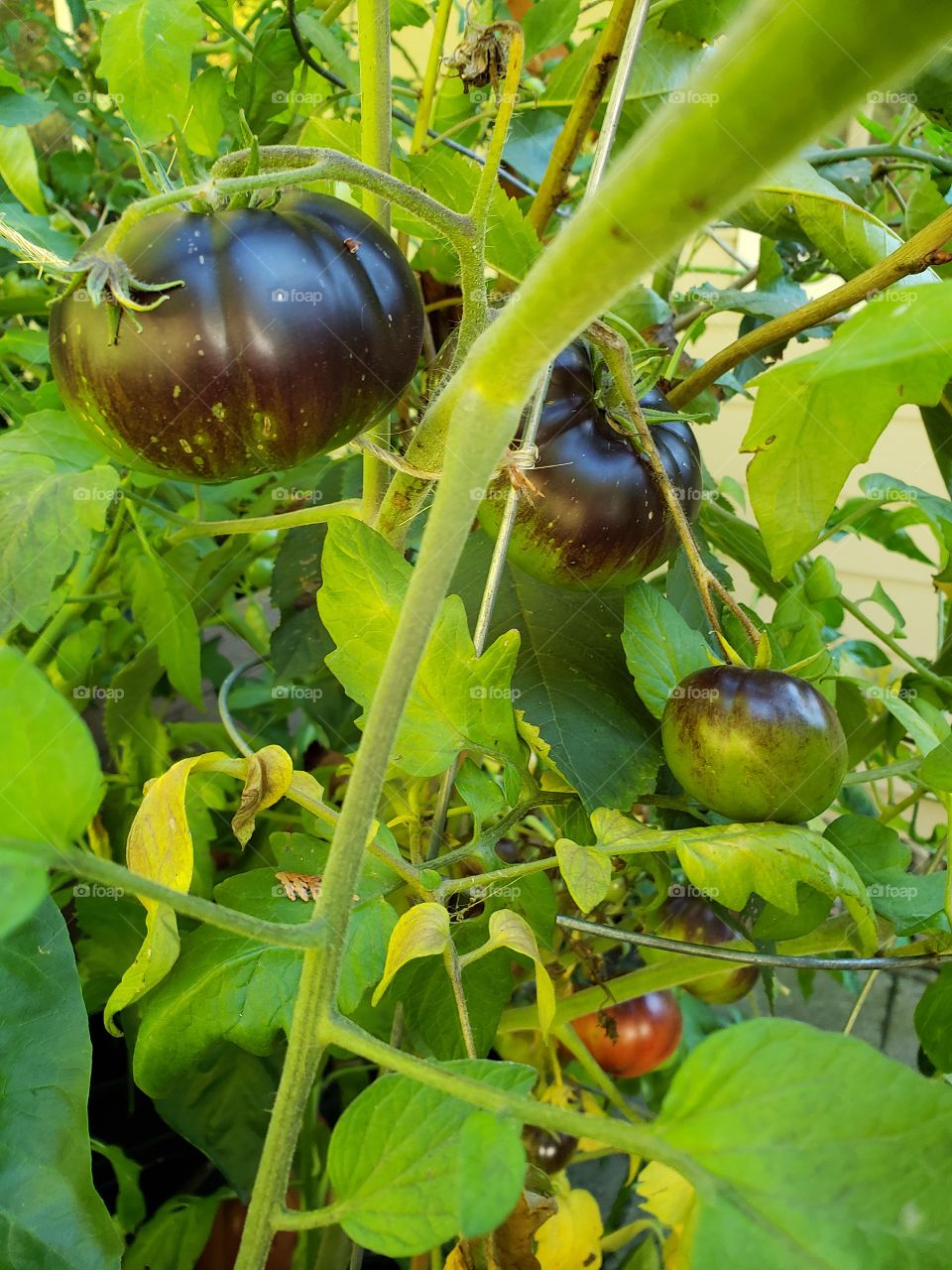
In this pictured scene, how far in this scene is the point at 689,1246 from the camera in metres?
0.15

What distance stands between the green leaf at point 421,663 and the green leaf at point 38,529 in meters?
0.10

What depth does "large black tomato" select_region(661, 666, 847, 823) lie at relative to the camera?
265 mm

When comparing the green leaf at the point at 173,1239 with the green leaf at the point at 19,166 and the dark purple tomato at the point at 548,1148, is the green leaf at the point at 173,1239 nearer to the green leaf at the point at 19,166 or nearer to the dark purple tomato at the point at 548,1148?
the dark purple tomato at the point at 548,1148

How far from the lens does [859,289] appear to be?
0.31 metres

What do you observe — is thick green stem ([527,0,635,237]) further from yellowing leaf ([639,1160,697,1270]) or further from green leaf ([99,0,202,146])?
yellowing leaf ([639,1160,697,1270])

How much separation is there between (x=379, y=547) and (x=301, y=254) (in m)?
0.08

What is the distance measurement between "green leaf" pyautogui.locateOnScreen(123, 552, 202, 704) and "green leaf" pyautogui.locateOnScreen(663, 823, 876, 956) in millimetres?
270

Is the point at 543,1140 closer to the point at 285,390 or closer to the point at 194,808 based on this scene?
the point at 194,808

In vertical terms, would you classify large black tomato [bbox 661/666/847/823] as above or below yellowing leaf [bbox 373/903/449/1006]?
above

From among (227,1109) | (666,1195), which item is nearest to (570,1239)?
(666,1195)

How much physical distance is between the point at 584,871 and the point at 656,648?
96mm

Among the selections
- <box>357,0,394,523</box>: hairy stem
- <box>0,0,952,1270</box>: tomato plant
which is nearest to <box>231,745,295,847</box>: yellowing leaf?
<box>0,0,952,1270</box>: tomato plant

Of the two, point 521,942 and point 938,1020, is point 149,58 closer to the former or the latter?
point 521,942

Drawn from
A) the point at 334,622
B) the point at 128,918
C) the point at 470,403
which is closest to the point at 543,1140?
the point at 128,918
